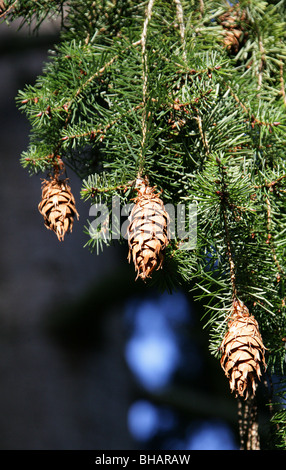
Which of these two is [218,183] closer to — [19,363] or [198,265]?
[198,265]

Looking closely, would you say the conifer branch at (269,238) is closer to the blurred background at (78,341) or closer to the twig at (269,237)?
the twig at (269,237)

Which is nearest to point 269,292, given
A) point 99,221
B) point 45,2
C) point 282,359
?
point 282,359

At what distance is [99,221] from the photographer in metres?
0.51

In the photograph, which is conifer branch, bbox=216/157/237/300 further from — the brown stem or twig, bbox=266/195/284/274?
the brown stem

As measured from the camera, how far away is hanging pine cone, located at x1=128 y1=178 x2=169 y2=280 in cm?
38

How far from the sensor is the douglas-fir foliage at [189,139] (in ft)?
1.42

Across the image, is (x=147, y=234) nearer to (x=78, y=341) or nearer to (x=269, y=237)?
(x=269, y=237)

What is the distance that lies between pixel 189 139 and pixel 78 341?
53 centimetres

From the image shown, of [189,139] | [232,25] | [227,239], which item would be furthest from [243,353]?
[232,25]

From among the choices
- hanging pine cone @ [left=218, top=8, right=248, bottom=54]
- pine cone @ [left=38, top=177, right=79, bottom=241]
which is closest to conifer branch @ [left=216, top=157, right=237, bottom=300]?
pine cone @ [left=38, top=177, right=79, bottom=241]

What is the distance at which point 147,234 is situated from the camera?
15.0 inches

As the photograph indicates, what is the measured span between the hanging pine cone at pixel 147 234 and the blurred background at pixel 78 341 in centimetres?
47

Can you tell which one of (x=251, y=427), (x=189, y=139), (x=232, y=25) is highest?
(x=232, y=25)

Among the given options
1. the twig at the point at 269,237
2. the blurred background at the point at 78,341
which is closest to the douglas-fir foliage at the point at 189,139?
the twig at the point at 269,237
